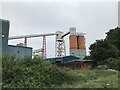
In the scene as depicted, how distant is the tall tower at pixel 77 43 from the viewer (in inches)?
1828

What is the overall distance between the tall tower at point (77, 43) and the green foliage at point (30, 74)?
97.3 feet

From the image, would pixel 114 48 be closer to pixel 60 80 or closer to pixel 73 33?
pixel 73 33

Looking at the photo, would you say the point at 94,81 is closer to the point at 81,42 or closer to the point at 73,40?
the point at 73,40

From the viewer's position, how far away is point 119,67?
83.4 feet

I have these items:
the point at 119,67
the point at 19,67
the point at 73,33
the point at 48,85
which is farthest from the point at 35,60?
the point at 73,33

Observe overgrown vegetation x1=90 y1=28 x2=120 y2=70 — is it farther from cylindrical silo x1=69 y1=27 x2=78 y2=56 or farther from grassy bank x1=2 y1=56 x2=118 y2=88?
grassy bank x1=2 y1=56 x2=118 y2=88

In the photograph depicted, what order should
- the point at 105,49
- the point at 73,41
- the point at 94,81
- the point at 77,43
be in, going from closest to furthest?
the point at 94,81
the point at 105,49
the point at 73,41
the point at 77,43

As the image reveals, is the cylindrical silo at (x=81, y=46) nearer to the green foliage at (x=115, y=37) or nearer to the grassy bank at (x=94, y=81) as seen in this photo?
the green foliage at (x=115, y=37)

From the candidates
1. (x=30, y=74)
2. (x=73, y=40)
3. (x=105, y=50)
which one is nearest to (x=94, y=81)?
(x=30, y=74)

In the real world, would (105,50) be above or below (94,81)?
above

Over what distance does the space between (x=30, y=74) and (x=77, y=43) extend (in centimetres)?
3320

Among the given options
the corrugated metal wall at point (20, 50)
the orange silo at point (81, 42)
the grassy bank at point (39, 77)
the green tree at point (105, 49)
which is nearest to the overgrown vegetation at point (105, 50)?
the green tree at point (105, 49)

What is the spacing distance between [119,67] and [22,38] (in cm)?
2607

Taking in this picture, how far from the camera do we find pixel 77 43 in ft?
156
